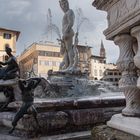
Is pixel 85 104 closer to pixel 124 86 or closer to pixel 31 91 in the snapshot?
pixel 31 91

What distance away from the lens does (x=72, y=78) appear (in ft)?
37.0

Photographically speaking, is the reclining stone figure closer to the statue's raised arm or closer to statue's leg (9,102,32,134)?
statue's leg (9,102,32,134)

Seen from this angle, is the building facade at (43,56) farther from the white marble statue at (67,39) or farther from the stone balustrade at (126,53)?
the stone balustrade at (126,53)

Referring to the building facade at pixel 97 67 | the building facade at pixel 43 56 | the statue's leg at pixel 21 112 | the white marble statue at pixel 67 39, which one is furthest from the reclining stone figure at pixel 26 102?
the building facade at pixel 97 67

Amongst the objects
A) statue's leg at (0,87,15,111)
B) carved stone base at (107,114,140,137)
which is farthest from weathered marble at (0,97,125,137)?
carved stone base at (107,114,140,137)

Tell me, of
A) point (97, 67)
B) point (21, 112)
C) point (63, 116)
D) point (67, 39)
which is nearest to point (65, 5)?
point (67, 39)

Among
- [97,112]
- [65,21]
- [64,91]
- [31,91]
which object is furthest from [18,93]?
[65,21]

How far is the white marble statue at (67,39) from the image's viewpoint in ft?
40.5

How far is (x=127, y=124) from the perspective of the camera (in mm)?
2305

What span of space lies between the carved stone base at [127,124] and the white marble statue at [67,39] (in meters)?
9.70

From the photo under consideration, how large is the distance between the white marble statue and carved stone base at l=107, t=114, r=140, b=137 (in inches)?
382

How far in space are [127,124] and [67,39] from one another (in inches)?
410

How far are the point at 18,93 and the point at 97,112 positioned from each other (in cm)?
201

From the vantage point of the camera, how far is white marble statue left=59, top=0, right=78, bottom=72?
1234 cm
